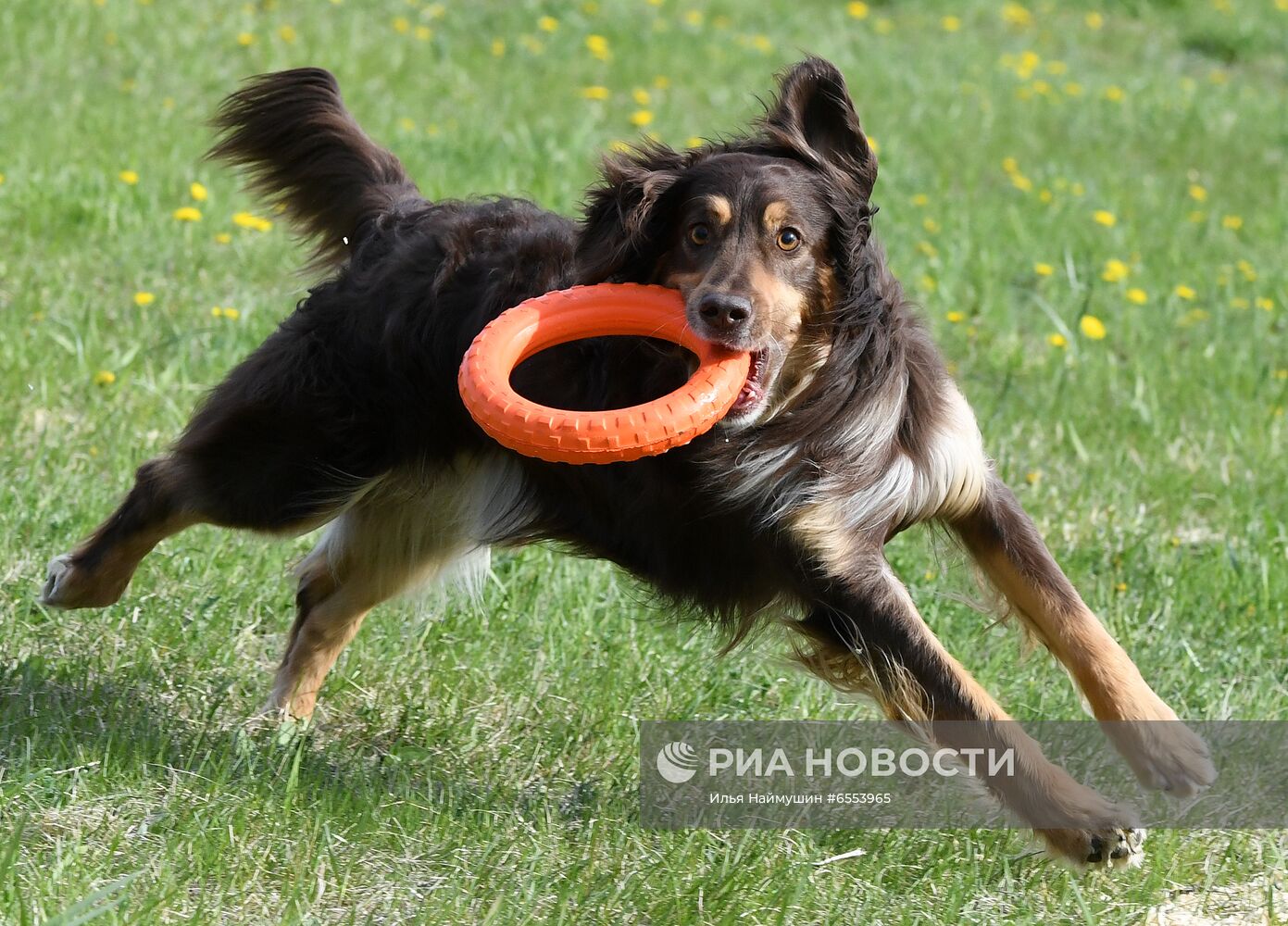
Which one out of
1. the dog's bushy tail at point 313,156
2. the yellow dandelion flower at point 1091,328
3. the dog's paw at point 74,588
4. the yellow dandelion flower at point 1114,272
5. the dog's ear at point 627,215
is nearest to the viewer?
the dog's ear at point 627,215

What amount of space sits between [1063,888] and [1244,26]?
11290mm

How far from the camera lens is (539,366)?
400 cm

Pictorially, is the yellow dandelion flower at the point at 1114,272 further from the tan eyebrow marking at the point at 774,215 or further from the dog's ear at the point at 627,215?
the tan eyebrow marking at the point at 774,215

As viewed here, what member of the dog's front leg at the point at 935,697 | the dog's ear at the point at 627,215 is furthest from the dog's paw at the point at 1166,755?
the dog's ear at the point at 627,215

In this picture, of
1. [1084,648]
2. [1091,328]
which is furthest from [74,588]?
[1091,328]

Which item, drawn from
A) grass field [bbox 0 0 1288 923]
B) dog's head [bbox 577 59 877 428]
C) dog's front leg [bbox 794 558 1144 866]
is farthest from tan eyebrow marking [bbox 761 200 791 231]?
grass field [bbox 0 0 1288 923]

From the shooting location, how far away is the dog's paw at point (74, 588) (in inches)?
169

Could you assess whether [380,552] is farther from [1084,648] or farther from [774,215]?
[1084,648]

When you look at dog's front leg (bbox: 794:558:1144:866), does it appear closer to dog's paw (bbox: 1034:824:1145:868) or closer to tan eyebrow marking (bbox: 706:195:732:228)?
dog's paw (bbox: 1034:824:1145:868)

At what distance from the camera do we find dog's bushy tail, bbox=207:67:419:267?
4574 millimetres

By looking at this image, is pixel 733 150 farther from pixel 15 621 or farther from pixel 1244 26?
pixel 1244 26

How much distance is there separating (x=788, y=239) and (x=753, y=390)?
0.35m

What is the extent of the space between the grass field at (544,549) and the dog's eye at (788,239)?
127cm

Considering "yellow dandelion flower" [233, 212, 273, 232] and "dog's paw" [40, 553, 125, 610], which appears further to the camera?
"yellow dandelion flower" [233, 212, 273, 232]
